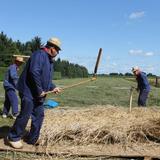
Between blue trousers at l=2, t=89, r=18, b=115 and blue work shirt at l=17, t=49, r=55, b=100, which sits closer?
blue work shirt at l=17, t=49, r=55, b=100

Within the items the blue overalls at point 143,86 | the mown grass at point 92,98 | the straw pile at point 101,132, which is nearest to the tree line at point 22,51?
the mown grass at point 92,98

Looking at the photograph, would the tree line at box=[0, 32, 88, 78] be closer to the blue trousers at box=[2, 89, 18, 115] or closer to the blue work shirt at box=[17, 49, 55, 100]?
the blue trousers at box=[2, 89, 18, 115]

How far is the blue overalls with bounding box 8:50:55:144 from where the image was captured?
22.7 ft

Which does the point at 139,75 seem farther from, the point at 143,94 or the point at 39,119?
the point at 39,119

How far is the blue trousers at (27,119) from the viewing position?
279 inches

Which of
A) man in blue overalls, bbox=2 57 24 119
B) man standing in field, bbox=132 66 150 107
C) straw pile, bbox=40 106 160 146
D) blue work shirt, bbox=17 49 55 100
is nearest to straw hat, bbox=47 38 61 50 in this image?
blue work shirt, bbox=17 49 55 100

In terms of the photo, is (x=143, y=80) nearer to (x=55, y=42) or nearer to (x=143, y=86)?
(x=143, y=86)

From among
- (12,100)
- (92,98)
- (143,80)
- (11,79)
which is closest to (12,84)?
(11,79)

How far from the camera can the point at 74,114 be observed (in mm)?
9789

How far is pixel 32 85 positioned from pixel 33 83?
0.19ft

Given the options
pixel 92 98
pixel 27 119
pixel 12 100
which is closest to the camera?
pixel 27 119

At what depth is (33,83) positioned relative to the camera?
702 cm

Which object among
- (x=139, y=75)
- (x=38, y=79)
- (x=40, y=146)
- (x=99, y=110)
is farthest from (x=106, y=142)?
(x=139, y=75)

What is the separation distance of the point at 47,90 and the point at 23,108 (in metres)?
0.52
